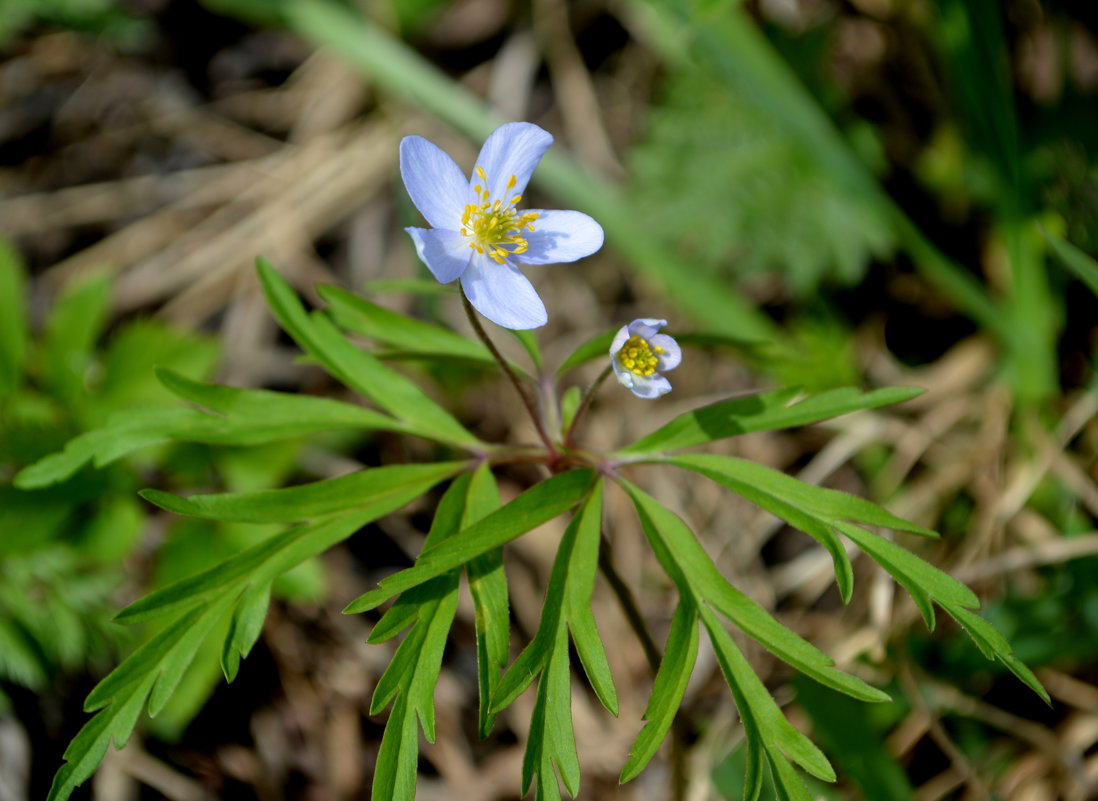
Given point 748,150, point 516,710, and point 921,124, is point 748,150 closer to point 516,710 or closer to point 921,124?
point 921,124

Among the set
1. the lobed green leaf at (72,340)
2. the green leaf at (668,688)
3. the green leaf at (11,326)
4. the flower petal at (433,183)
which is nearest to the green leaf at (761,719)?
the green leaf at (668,688)

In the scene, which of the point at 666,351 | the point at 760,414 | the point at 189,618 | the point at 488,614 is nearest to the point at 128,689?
the point at 189,618

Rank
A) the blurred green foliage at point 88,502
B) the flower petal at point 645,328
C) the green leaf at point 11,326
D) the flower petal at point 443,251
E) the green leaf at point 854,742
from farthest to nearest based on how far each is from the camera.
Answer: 1. the green leaf at point 11,326
2. the blurred green foliage at point 88,502
3. the green leaf at point 854,742
4. the flower petal at point 645,328
5. the flower petal at point 443,251

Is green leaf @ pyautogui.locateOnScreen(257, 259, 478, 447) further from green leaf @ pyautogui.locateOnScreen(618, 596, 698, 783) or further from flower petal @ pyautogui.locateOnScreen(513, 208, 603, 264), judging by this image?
green leaf @ pyautogui.locateOnScreen(618, 596, 698, 783)

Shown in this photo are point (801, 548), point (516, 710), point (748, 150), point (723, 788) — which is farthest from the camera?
point (748, 150)

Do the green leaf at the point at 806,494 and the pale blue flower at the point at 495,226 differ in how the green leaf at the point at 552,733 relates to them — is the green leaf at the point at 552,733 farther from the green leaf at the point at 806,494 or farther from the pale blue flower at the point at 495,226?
the pale blue flower at the point at 495,226

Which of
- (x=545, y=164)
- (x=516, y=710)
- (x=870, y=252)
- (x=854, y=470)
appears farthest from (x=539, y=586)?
(x=870, y=252)
